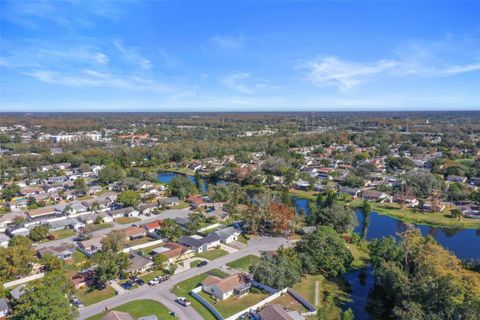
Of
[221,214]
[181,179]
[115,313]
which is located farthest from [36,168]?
[115,313]

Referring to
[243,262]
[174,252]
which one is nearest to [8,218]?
[174,252]

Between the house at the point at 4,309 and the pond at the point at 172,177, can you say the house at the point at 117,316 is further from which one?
the pond at the point at 172,177

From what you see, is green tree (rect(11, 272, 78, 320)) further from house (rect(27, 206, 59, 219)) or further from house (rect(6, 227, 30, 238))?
house (rect(27, 206, 59, 219))

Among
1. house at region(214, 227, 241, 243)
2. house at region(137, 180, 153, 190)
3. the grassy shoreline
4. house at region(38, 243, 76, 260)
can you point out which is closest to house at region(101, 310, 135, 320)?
house at region(38, 243, 76, 260)

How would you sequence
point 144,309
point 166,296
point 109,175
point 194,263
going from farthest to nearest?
point 109,175 → point 194,263 → point 166,296 → point 144,309

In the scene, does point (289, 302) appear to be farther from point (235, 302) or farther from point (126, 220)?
point (126, 220)

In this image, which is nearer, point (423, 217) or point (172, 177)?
point (423, 217)
